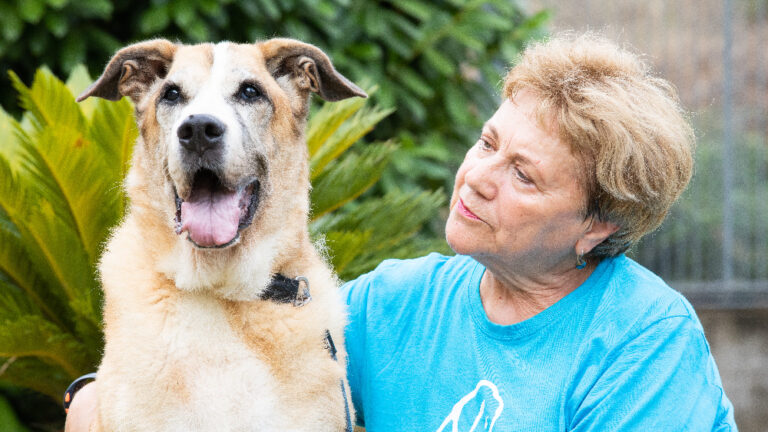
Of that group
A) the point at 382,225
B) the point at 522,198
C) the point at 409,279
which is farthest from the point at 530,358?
the point at 382,225

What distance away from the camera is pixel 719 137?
6465 mm

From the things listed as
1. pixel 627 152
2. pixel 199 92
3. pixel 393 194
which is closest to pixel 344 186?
pixel 393 194

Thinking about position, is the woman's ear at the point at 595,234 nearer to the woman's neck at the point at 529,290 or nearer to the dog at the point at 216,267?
the woman's neck at the point at 529,290

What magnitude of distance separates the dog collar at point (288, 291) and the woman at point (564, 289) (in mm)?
389

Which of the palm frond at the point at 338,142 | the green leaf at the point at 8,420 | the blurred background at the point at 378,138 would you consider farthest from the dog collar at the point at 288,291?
the green leaf at the point at 8,420

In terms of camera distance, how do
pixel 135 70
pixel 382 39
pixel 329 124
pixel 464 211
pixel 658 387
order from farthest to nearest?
pixel 382 39 → pixel 329 124 → pixel 135 70 → pixel 464 211 → pixel 658 387

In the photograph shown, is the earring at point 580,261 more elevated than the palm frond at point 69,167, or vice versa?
the earring at point 580,261

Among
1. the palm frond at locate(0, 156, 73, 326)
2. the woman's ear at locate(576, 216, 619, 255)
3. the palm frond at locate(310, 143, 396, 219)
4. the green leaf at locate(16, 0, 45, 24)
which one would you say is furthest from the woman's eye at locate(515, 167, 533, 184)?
the green leaf at locate(16, 0, 45, 24)

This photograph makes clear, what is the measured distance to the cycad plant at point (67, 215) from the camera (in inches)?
132

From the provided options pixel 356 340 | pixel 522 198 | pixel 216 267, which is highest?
pixel 522 198

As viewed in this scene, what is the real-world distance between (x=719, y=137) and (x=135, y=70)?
493 centimetres

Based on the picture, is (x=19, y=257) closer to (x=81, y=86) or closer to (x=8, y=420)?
(x=8, y=420)

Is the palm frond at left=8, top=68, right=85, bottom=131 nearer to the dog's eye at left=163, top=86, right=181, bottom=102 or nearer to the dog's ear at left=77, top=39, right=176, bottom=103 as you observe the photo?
the dog's ear at left=77, top=39, right=176, bottom=103

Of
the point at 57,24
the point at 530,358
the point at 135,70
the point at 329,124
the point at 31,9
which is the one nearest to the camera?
the point at 530,358
